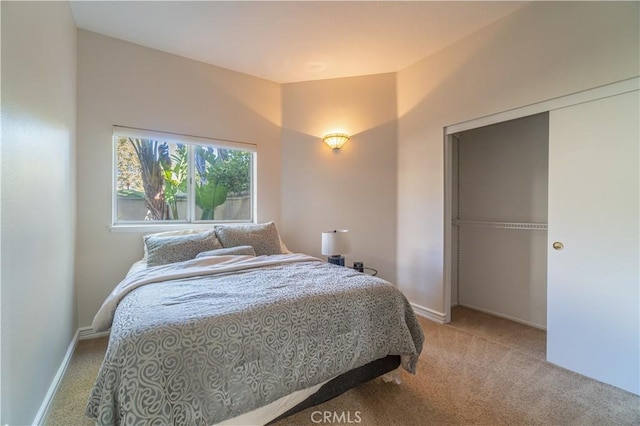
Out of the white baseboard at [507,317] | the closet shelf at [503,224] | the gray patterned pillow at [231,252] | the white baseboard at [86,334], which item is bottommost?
the white baseboard at [507,317]

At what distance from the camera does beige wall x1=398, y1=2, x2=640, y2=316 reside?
1.90m

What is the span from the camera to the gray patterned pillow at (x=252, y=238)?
8.89 ft

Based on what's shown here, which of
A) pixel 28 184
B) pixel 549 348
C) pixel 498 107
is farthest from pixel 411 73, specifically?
pixel 28 184

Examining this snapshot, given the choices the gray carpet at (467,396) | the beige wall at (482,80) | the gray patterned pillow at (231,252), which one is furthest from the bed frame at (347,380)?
the beige wall at (482,80)

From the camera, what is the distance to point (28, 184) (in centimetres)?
137

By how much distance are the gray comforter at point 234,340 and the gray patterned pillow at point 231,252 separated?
0.39 m

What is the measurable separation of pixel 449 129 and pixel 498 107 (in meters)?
0.49

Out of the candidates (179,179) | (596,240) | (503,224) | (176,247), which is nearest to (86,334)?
(176,247)

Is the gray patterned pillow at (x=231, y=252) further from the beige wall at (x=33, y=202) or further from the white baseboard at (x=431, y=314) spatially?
the white baseboard at (x=431, y=314)

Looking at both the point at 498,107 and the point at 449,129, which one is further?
the point at 449,129

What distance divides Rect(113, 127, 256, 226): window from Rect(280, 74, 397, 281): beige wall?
571 millimetres

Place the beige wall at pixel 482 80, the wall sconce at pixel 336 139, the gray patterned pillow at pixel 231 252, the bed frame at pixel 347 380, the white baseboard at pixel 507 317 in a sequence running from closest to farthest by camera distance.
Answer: the bed frame at pixel 347 380, the beige wall at pixel 482 80, the gray patterned pillow at pixel 231 252, the white baseboard at pixel 507 317, the wall sconce at pixel 336 139

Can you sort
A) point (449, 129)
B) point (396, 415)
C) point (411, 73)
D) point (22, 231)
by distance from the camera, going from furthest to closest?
point (411, 73) → point (449, 129) → point (396, 415) → point (22, 231)

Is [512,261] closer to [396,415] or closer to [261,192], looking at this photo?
[396,415]
